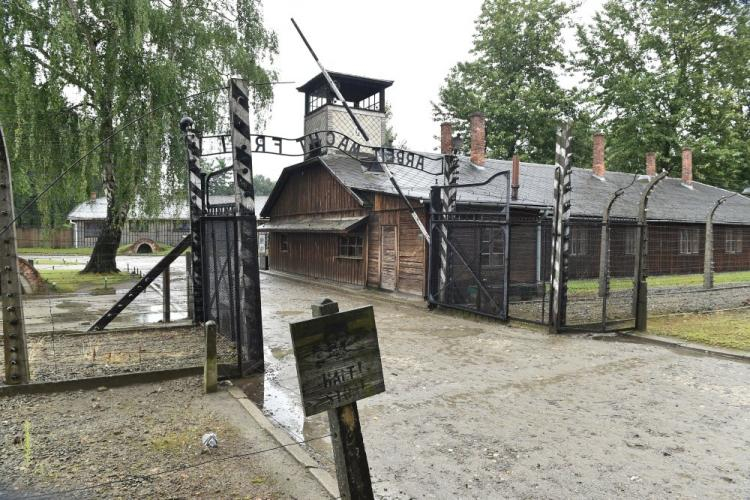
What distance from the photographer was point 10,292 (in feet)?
17.1

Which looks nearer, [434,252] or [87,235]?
[434,252]

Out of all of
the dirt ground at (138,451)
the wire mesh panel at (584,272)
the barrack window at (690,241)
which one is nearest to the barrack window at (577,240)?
the wire mesh panel at (584,272)

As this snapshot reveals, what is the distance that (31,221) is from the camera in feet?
158

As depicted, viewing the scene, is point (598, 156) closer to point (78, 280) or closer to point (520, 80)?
point (520, 80)

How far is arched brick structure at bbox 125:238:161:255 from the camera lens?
40.5m

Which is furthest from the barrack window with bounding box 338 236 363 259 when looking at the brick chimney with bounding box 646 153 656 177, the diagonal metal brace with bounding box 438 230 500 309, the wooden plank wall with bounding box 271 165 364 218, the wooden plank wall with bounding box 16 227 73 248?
the wooden plank wall with bounding box 16 227 73 248

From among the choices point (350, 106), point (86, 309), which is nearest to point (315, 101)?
point (350, 106)

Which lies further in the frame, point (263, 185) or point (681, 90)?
point (263, 185)

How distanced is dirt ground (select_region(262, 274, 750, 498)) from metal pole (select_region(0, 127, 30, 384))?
2686mm

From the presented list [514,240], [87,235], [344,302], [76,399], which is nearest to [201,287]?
[76,399]

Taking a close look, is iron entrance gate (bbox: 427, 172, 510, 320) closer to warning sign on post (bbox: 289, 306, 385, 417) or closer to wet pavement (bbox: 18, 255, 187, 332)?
wet pavement (bbox: 18, 255, 187, 332)

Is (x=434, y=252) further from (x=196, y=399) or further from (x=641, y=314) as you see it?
(x=196, y=399)

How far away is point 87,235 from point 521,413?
49.3m

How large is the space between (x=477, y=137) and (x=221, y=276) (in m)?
15.6
